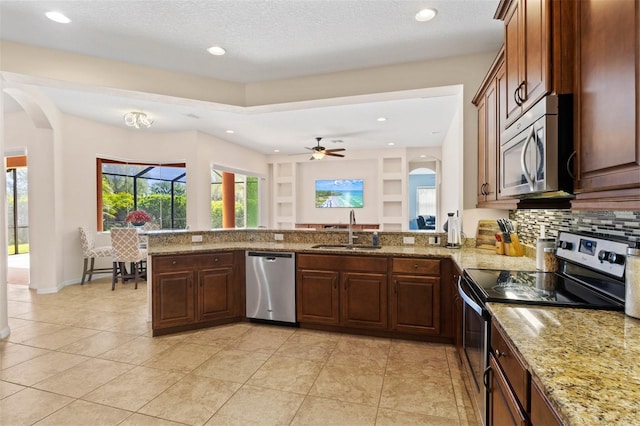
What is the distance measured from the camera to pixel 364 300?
317cm

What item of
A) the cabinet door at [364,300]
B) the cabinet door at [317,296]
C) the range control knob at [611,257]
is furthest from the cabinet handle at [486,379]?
the cabinet door at [317,296]

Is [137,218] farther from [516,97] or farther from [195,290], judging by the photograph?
Result: [516,97]

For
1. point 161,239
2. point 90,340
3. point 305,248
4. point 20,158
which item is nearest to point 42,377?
point 90,340

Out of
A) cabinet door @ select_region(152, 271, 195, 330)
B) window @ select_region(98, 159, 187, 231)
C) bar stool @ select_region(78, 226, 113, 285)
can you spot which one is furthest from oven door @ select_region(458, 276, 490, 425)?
window @ select_region(98, 159, 187, 231)

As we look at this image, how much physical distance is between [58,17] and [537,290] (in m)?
3.79

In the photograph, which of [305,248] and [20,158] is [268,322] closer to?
[305,248]

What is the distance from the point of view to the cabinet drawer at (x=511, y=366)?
3.34 feet

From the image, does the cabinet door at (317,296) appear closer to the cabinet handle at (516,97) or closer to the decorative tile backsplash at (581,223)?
the decorative tile backsplash at (581,223)

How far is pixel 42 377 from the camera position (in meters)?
2.44

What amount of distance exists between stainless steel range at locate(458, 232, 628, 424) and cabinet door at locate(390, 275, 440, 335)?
2.87 feet

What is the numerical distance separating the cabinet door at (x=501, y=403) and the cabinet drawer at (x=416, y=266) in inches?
59.0

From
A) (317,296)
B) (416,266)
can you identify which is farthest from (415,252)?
(317,296)

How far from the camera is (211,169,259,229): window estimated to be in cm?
760

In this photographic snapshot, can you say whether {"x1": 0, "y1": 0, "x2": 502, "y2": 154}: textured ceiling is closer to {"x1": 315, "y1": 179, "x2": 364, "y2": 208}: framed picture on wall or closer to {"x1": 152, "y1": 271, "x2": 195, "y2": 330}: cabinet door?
{"x1": 152, "y1": 271, "x2": 195, "y2": 330}: cabinet door
